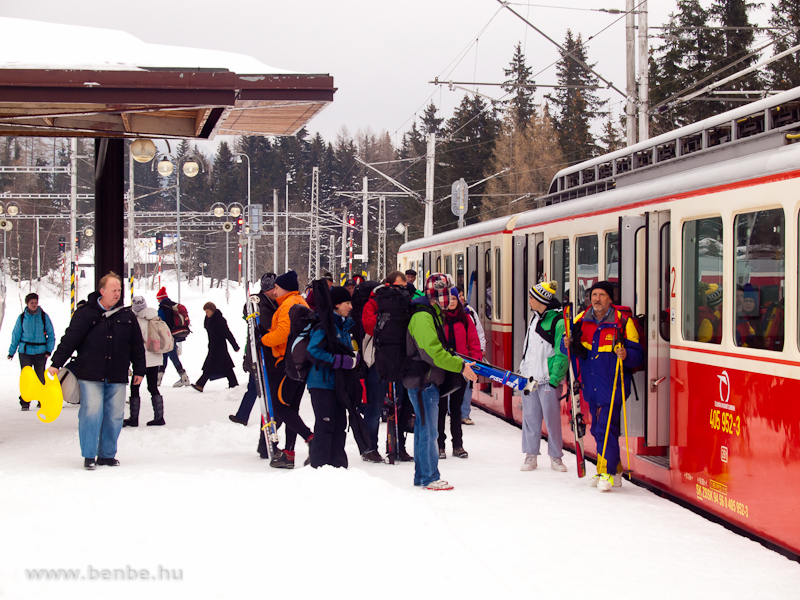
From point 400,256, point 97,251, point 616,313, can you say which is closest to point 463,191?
point 400,256

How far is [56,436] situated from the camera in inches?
441

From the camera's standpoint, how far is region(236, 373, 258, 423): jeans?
36.9 ft

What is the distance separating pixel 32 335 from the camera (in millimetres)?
14062

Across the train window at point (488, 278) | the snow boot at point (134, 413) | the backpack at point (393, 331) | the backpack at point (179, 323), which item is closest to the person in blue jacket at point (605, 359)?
the backpack at point (393, 331)

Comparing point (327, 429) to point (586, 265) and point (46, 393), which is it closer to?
point (46, 393)

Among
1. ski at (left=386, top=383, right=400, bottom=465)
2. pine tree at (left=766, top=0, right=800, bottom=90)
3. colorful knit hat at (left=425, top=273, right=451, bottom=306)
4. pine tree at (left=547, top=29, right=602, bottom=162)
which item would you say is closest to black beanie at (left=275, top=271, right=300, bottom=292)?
colorful knit hat at (left=425, top=273, right=451, bottom=306)

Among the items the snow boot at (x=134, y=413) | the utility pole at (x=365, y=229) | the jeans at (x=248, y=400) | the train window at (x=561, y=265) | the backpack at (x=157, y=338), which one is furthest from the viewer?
the utility pole at (x=365, y=229)

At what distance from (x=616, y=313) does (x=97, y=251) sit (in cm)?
939

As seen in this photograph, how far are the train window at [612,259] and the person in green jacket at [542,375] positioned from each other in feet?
1.75

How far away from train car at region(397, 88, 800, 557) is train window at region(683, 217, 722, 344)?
12 millimetres

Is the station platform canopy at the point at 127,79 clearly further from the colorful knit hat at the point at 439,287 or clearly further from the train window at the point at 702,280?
the train window at the point at 702,280

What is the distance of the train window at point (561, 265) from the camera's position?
1031cm

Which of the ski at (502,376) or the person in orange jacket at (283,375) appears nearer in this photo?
the ski at (502,376)

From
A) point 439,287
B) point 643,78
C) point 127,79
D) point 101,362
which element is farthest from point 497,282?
point 643,78
